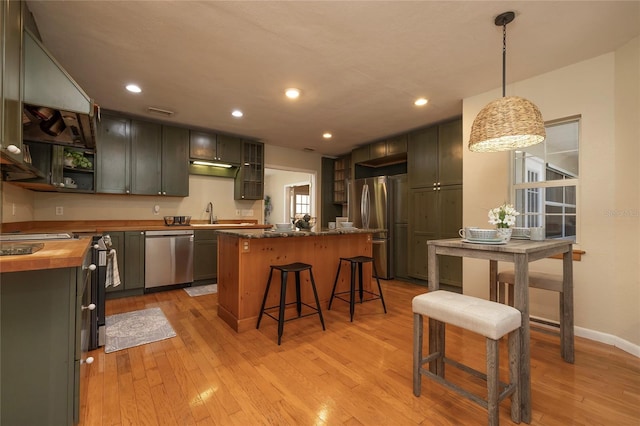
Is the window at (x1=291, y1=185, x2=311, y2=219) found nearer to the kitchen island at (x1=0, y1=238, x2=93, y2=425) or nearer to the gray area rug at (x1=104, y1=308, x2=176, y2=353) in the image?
the gray area rug at (x1=104, y1=308, x2=176, y2=353)

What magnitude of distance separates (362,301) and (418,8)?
307 centimetres

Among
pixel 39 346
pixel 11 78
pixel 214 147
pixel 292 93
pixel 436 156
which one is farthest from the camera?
pixel 214 147

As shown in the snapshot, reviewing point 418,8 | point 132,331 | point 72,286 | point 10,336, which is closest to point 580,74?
point 418,8

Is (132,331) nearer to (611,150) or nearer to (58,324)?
(58,324)

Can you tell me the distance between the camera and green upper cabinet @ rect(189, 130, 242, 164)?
4.63 meters

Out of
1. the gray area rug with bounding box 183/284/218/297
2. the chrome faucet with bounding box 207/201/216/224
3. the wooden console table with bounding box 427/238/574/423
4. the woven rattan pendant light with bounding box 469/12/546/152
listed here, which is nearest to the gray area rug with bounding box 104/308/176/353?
the gray area rug with bounding box 183/284/218/297

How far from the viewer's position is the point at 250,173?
5.32 meters

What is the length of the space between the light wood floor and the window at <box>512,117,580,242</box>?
1.15m

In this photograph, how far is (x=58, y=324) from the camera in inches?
52.6

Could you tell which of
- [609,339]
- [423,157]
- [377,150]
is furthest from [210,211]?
[609,339]

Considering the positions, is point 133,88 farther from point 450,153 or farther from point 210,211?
point 450,153

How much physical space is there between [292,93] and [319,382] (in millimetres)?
2903

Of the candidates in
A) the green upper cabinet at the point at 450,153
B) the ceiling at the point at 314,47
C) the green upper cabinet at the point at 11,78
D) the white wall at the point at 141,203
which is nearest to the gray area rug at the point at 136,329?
the white wall at the point at 141,203

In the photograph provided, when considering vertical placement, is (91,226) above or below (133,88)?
below
